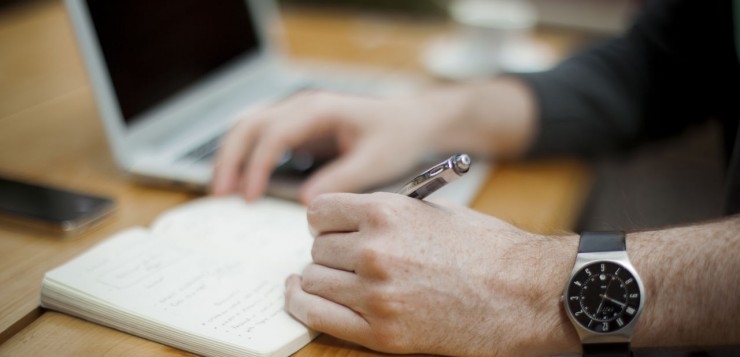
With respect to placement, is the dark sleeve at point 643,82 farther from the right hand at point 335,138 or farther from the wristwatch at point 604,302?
the wristwatch at point 604,302

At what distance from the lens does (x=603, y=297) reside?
607 millimetres

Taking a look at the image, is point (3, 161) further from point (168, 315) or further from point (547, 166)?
point (547, 166)

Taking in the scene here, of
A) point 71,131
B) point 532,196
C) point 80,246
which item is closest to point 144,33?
point 71,131

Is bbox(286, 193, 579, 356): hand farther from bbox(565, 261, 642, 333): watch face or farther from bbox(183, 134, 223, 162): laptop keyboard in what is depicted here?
bbox(183, 134, 223, 162): laptop keyboard

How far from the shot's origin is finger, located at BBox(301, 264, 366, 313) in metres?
0.62

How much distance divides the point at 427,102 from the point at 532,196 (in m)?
0.19

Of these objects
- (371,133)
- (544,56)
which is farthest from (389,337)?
(544,56)

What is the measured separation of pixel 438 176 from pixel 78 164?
1.95 ft

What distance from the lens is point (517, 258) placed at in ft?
2.08

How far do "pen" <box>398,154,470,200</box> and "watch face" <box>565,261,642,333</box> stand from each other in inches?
5.3

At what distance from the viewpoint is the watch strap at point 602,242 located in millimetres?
629

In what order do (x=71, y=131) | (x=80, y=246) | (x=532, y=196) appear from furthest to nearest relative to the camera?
(x=71, y=131) < (x=532, y=196) < (x=80, y=246)

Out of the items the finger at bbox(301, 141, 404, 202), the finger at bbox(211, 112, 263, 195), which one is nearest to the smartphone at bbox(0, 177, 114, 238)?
the finger at bbox(211, 112, 263, 195)

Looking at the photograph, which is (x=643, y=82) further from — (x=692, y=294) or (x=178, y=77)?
(x=178, y=77)
